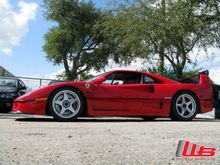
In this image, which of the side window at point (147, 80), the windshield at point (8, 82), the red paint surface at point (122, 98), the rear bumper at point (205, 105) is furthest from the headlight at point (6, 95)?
the rear bumper at point (205, 105)

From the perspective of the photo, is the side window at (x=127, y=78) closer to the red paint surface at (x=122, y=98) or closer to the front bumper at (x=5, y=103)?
the red paint surface at (x=122, y=98)

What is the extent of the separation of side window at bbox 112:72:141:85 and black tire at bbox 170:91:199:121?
0.96 m

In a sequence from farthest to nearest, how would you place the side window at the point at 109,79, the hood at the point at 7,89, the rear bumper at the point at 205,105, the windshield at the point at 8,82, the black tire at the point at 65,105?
the windshield at the point at 8,82 < the hood at the point at 7,89 < the rear bumper at the point at 205,105 < the side window at the point at 109,79 < the black tire at the point at 65,105

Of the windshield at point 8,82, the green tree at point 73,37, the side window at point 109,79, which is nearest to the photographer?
the side window at point 109,79

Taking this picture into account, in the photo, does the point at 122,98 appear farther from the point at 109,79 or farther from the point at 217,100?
the point at 217,100

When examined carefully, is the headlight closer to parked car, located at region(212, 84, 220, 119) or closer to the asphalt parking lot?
parked car, located at region(212, 84, 220, 119)

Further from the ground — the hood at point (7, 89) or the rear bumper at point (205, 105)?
the hood at point (7, 89)

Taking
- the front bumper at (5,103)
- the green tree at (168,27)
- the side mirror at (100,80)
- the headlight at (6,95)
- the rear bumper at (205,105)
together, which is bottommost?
the front bumper at (5,103)

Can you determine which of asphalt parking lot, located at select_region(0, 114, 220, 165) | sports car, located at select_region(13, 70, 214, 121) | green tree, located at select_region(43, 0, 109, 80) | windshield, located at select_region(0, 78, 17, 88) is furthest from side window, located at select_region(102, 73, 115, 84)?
green tree, located at select_region(43, 0, 109, 80)

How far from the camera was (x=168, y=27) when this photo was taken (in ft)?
63.1

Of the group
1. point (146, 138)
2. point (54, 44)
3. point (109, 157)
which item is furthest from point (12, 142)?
point (54, 44)

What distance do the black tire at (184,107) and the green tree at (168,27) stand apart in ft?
33.3

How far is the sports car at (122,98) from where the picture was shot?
26.9ft

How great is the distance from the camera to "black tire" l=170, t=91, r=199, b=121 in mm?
9016
